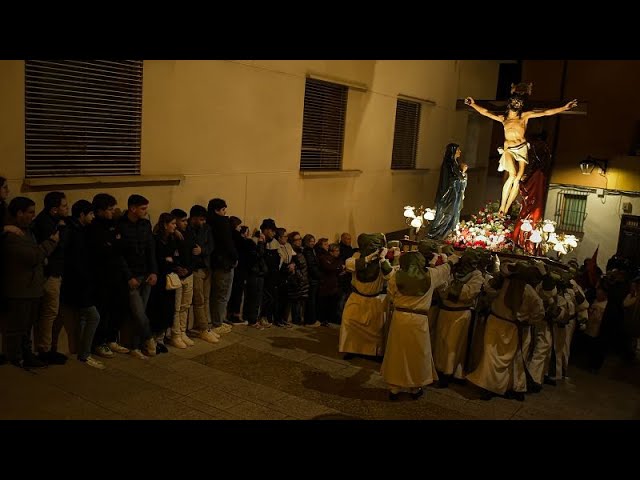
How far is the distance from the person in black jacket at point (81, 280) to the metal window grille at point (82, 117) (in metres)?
0.88

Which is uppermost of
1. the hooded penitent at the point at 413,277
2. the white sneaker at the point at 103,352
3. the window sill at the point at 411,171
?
the window sill at the point at 411,171

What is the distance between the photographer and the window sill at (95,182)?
6.92 m

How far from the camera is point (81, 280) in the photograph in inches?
264

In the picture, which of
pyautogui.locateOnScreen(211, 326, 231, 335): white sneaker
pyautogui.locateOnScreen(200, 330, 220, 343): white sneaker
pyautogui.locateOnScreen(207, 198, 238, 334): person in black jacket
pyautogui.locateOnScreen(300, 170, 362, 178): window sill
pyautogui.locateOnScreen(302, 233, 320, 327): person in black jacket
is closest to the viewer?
pyautogui.locateOnScreen(200, 330, 220, 343): white sneaker

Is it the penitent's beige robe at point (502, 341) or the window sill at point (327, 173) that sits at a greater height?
the window sill at point (327, 173)

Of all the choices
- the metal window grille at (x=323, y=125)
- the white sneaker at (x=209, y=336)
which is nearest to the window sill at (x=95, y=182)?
the white sneaker at (x=209, y=336)

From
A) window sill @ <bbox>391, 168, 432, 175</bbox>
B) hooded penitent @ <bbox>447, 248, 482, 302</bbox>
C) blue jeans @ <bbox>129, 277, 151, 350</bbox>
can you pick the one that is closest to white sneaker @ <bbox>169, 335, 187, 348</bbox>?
blue jeans @ <bbox>129, 277, 151, 350</bbox>

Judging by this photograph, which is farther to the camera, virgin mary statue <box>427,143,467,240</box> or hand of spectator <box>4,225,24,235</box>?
virgin mary statue <box>427,143,467,240</box>

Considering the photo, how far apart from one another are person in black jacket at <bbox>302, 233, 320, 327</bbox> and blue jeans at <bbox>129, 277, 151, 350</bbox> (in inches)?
108

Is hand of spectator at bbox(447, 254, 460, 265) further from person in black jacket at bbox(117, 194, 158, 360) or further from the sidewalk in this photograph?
person in black jacket at bbox(117, 194, 158, 360)

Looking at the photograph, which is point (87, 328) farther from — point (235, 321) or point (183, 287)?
point (235, 321)

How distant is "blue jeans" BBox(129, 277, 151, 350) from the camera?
715 centimetres

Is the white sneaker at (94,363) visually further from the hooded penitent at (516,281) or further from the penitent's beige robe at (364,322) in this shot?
the hooded penitent at (516,281)

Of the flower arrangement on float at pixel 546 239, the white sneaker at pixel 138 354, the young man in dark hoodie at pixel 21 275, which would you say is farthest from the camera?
the flower arrangement on float at pixel 546 239
